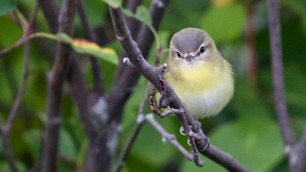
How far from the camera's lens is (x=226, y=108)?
400cm

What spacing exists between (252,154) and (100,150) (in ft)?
2.17

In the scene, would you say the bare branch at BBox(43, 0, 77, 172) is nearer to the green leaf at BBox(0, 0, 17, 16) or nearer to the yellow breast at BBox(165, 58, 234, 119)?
the green leaf at BBox(0, 0, 17, 16)

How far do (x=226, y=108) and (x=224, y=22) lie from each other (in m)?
0.49

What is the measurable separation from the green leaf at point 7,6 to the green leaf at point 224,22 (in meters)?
1.03

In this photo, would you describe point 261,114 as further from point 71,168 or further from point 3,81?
point 3,81

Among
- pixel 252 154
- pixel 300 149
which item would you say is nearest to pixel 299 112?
pixel 252 154

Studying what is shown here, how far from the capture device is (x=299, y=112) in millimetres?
3996

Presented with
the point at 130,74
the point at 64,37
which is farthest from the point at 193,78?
the point at 64,37

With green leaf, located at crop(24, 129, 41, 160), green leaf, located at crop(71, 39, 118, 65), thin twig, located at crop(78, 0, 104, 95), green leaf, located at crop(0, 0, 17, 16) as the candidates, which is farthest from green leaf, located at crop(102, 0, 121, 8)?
green leaf, located at crop(24, 129, 41, 160)

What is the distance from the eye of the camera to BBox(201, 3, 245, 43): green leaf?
145 inches

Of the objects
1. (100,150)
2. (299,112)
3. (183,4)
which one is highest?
(183,4)

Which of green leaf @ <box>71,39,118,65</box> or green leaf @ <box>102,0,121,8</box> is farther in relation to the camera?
green leaf @ <box>71,39,118,65</box>

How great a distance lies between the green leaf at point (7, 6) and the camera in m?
2.92

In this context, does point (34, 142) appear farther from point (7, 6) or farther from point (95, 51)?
point (95, 51)
